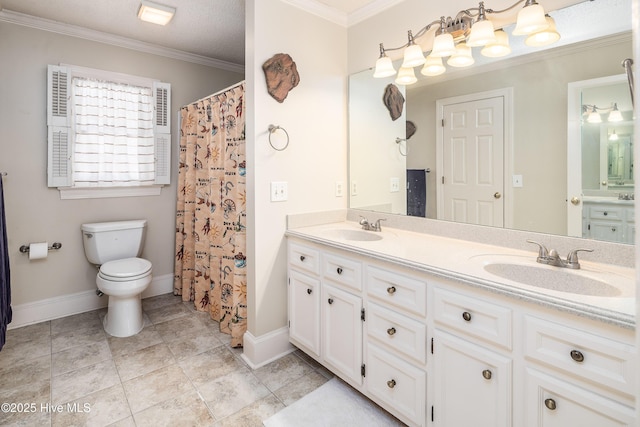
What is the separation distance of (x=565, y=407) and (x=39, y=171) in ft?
11.5

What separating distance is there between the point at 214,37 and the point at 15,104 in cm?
159

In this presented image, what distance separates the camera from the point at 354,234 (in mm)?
2189

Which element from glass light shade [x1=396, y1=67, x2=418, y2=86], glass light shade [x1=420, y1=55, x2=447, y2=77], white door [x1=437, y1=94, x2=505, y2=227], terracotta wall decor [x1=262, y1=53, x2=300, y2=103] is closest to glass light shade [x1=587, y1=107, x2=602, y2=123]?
white door [x1=437, y1=94, x2=505, y2=227]

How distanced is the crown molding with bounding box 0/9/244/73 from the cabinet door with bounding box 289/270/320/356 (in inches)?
97.1

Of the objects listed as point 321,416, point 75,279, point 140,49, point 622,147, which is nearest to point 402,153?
point 622,147

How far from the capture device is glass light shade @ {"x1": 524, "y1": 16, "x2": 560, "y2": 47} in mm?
1481

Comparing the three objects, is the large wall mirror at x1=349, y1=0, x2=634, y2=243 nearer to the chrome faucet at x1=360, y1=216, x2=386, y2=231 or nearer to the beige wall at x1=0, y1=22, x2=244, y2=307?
the chrome faucet at x1=360, y1=216, x2=386, y2=231

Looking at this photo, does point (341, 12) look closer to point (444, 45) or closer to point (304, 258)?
point (444, 45)

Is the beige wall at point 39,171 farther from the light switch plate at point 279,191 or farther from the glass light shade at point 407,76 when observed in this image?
the glass light shade at point 407,76

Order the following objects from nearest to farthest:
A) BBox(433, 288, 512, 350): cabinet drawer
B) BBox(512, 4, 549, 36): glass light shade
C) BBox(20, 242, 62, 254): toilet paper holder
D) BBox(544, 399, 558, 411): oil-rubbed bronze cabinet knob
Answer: BBox(544, 399, 558, 411): oil-rubbed bronze cabinet knob, BBox(433, 288, 512, 350): cabinet drawer, BBox(512, 4, 549, 36): glass light shade, BBox(20, 242, 62, 254): toilet paper holder

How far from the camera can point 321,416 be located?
166 centimetres

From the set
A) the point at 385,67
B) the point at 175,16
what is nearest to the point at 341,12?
the point at 385,67

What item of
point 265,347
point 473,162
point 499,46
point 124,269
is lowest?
point 265,347

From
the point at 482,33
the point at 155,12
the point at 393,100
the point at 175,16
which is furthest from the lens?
the point at 175,16
